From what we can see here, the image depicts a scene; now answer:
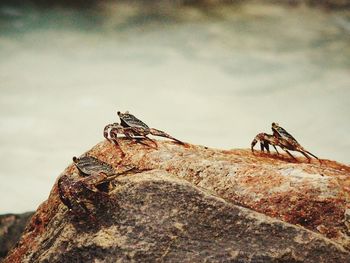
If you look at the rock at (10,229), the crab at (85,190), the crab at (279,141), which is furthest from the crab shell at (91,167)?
the rock at (10,229)

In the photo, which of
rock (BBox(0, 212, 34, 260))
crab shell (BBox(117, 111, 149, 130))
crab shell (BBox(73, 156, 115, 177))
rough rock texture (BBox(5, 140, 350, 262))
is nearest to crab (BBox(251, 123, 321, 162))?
rough rock texture (BBox(5, 140, 350, 262))

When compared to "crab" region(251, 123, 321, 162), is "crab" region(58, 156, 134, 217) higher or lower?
lower

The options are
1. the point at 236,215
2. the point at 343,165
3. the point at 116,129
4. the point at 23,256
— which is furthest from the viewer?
Answer: the point at 343,165

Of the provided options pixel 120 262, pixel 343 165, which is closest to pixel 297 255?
pixel 120 262

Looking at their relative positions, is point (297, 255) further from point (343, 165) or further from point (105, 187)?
point (343, 165)

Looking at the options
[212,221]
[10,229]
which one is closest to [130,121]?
[212,221]

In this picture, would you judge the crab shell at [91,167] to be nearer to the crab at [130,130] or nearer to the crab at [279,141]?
the crab at [130,130]

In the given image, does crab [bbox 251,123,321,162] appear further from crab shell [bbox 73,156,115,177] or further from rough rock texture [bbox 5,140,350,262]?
crab shell [bbox 73,156,115,177]
